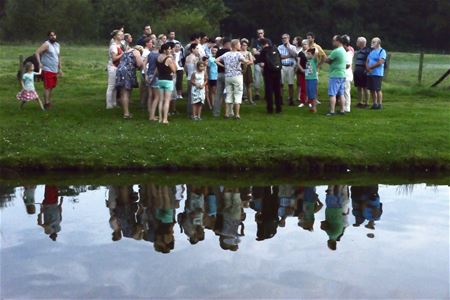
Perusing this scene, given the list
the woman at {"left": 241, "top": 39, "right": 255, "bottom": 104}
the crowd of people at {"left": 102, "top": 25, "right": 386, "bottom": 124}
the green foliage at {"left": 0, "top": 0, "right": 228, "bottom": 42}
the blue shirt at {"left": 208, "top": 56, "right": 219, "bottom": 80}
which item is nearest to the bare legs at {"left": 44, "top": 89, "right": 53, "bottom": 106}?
the crowd of people at {"left": 102, "top": 25, "right": 386, "bottom": 124}

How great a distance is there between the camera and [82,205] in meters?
12.6

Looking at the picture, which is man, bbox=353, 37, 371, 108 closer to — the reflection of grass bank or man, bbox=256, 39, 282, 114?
man, bbox=256, 39, 282, 114

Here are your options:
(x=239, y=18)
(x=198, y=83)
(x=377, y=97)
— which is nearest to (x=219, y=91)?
(x=198, y=83)

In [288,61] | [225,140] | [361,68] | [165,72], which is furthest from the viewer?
[288,61]

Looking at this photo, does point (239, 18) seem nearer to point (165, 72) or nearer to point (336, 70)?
point (336, 70)

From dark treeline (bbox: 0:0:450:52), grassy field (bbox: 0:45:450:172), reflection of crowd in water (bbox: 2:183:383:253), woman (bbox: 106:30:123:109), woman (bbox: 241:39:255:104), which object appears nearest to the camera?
reflection of crowd in water (bbox: 2:183:383:253)

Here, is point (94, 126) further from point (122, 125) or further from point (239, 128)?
point (239, 128)

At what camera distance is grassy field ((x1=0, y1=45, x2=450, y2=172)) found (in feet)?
50.6

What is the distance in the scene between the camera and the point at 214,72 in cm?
1939

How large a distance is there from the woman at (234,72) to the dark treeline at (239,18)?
45.3 m

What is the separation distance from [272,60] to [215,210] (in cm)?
730

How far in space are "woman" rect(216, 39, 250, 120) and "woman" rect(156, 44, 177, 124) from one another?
147cm

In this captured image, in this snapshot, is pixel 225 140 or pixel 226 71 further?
pixel 226 71

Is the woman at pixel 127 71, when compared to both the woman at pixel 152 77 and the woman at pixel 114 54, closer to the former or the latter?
the woman at pixel 152 77
